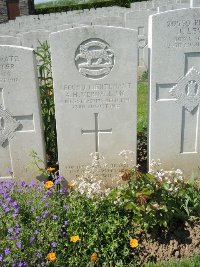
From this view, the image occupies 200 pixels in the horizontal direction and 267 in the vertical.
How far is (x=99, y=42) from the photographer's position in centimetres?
369

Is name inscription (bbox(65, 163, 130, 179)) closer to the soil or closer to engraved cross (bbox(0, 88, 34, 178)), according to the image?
engraved cross (bbox(0, 88, 34, 178))

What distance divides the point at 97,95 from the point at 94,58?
0.41 m

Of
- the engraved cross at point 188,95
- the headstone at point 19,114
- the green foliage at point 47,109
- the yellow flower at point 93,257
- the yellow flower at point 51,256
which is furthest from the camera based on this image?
the green foliage at point 47,109

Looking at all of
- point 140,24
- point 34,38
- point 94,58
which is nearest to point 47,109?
point 94,58

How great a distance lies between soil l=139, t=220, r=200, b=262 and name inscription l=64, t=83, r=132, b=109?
1.45m

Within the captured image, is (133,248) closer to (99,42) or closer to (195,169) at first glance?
(195,169)

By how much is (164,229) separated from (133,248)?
35 cm

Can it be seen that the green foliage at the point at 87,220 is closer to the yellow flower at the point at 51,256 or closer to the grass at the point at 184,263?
the yellow flower at the point at 51,256

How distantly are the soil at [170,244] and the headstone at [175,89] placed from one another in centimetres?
106

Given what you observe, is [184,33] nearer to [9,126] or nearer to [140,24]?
[9,126]

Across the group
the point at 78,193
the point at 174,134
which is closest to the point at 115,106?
the point at 174,134

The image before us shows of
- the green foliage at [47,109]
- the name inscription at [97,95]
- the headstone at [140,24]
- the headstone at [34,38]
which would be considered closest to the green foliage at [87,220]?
the name inscription at [97,95]

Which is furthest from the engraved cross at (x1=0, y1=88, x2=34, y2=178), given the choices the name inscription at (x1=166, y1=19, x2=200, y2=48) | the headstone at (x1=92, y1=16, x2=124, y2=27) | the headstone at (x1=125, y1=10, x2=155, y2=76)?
the headstone at (x1=92, y1=16, x2=124, y2=27)

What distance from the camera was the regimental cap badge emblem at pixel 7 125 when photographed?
13.1 feet
